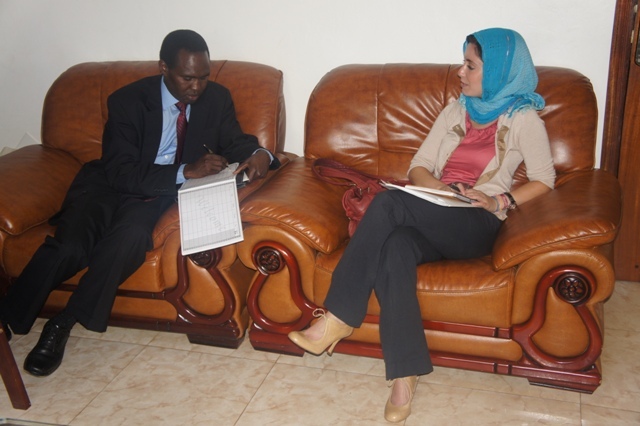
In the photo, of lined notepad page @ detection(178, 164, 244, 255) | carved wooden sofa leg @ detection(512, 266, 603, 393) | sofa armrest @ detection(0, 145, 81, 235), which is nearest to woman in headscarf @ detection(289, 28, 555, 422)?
carved wooden sofa leg @ detection(512, 266, 603, 393)

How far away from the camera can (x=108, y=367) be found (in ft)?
7.95

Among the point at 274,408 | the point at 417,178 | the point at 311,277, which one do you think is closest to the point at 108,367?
the point at 274,408

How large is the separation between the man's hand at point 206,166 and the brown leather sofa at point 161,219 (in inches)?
5.3

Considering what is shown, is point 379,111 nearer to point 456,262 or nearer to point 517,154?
point 517,154

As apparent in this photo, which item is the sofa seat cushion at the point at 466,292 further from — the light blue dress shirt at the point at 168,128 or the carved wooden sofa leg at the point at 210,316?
the light blue dress shirt at the point at 168,128

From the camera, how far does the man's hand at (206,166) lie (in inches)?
96.8

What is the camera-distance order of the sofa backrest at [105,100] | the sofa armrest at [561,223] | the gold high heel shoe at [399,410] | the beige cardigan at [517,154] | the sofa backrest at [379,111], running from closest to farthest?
1. the sofa armrest at [561,223]
2. the gold high heel shoe at [399,410]
3. the beige cardigan at [517,154]
4. the sofa backrest at [379,111]
5. the sofa backrest at [105,100]

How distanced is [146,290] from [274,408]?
716 millimetres

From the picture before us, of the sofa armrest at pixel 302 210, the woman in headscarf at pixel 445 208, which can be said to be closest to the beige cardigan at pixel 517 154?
the woman in headscarf at pixel 445 208

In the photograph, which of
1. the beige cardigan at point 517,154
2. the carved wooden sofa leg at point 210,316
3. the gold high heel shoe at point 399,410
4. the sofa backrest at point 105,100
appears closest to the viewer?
the gold high heel shoe at point 399,410

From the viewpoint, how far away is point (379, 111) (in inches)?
104

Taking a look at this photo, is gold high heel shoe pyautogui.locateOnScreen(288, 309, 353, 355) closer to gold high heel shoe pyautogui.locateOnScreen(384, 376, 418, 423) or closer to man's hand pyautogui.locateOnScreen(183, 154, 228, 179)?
gold high heel shoe pyautogui.locateOnScreen(384, 376, 418, 423)

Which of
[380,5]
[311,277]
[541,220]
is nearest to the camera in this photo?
[541,220]

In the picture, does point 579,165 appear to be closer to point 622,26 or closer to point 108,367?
point 622,26
